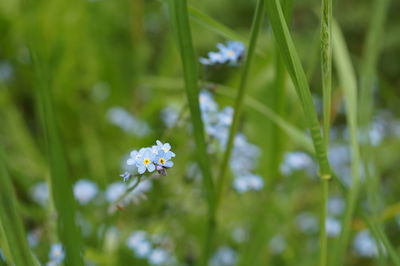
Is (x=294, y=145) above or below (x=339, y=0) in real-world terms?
below

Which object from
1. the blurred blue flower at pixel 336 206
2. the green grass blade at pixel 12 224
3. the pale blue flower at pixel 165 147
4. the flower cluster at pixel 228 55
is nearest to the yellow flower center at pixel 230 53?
the flower cluster at pixel 228 55

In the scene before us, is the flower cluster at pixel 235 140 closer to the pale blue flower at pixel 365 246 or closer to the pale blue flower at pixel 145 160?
the pale blue flower at pixel 145 160

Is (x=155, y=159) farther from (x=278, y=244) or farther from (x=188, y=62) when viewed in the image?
(x=278, y=244)

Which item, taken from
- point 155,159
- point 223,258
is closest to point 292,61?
point 155,159

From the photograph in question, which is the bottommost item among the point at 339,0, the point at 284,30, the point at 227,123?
the point at 284,30

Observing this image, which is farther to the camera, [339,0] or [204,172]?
[339,0]

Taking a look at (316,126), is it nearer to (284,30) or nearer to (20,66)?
(284,30)

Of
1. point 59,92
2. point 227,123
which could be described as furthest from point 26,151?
point 227,123

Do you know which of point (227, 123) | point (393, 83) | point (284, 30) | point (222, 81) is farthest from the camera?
point (393, 83)
